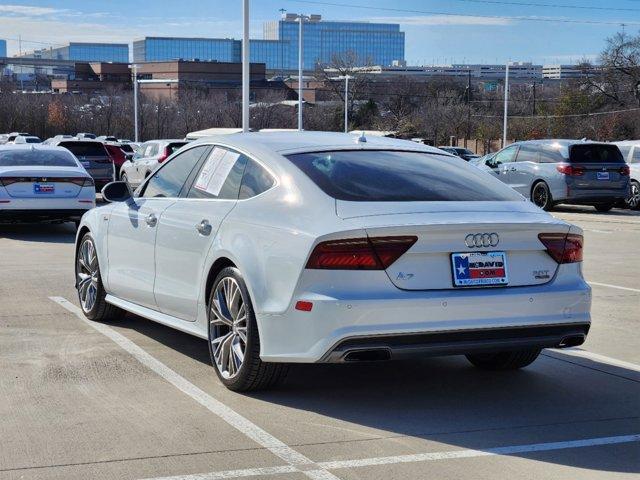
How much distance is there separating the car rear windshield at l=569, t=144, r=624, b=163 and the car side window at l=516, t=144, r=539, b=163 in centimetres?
108

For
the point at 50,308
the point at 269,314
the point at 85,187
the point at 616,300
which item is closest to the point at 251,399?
the point at 269,314

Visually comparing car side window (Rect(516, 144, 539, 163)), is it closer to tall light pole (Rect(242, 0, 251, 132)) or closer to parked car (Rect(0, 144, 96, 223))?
tall light pole (Rect(242, 0, 251, 132))

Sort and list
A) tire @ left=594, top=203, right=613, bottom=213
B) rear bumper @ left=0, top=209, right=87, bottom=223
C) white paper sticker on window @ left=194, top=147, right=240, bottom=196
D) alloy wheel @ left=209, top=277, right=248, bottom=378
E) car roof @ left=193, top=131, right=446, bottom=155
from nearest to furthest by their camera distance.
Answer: alloy wheel @ left=209, top=277, right=248, bottom=378, car roof @ left=193, top=131, right=446, bottom=155, white paper sticker on window @ left=194, top=147, right=240, bottom=196, rear bumper @ left=0, top=209, right=87, bottom=223, tire @ left=594, top=203, right=613, bottom=213

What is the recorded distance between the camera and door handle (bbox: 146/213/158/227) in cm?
745

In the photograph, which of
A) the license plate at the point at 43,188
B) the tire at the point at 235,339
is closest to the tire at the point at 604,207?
the license plate at the point at 43,188

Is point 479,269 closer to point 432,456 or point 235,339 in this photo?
point 432,456

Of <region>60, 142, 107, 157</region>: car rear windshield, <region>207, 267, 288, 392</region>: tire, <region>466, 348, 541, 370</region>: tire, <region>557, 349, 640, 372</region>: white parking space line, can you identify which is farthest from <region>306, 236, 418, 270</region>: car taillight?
<region>60, 142, 107, 157</region>: car rear windshield

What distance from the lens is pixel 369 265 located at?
18.4 ft

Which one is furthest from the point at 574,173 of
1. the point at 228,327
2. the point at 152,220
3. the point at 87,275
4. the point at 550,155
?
the point at 228,327

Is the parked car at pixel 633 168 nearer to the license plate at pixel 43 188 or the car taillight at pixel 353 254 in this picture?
the license plate at pixel 43 188

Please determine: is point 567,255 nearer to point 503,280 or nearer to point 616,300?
point 503,280

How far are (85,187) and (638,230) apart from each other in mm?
10289

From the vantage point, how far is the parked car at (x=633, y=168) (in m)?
26.5

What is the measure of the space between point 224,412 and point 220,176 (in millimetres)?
1809
